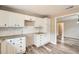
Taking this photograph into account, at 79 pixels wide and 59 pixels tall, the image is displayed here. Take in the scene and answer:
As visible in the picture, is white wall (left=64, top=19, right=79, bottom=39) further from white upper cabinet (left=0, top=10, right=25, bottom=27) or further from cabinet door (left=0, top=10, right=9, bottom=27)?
cabinet door (left=0, top=10, right=9, bottom=27)

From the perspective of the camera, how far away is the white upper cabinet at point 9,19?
233cm

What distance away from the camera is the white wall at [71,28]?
6.20 metres

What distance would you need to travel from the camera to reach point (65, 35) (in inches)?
278

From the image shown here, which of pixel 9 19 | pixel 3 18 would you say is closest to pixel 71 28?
pixel 9 19

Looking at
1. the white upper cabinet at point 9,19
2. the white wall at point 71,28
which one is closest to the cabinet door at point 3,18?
the white upper cabinet at point 9,19

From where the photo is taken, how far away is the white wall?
6.20 m

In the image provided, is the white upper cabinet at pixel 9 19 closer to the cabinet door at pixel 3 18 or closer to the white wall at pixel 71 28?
the cabinet door at pixel 3 18

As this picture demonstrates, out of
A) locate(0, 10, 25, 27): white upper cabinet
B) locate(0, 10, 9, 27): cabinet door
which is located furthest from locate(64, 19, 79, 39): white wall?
locate(0, 10, 9, 27): cabinet door

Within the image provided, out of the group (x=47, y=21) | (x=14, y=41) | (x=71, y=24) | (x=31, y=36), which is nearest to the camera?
(x=14, y=41)

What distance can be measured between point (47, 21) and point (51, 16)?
44 cm

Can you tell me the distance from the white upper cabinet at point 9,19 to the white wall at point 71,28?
4961 millimetres

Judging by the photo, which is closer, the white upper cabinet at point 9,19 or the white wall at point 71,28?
the white upper cabinet at point 9,19
